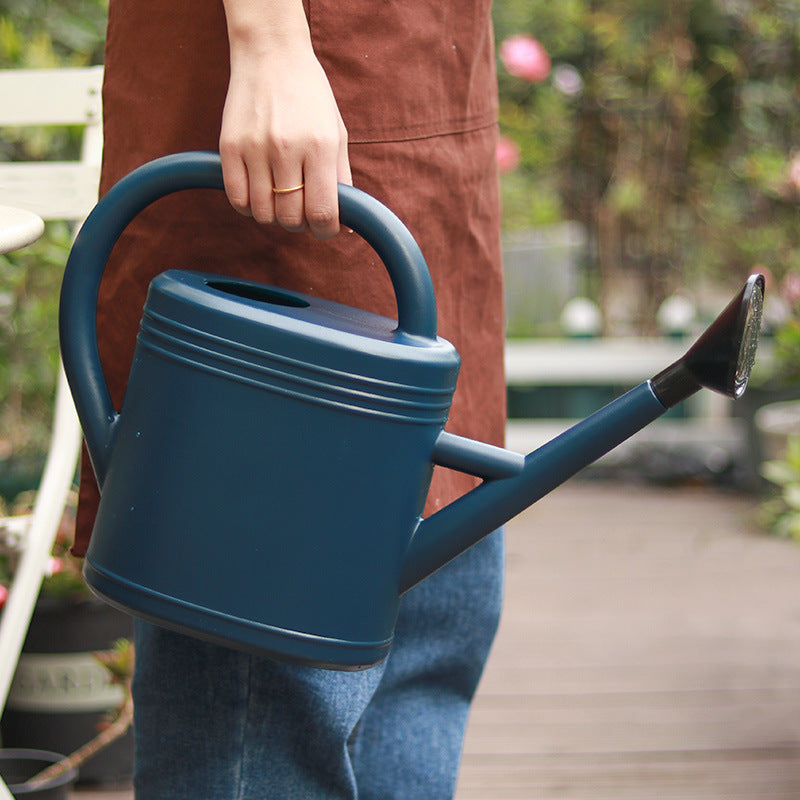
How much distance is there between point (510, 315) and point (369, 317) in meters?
3.51

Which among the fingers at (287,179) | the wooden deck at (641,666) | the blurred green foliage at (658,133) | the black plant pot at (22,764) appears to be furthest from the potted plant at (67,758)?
the blurred green foliage at (658,133)

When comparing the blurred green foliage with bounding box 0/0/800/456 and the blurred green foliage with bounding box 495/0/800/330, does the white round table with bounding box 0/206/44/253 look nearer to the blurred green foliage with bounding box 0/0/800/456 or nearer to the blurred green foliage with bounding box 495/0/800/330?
the blurred green foliage with bounding box 0/0/800/456

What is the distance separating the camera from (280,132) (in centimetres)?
65

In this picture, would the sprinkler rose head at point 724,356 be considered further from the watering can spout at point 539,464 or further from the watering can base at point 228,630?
the watering can base at point 228,630

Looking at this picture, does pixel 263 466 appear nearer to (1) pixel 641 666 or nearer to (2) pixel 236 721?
(2) pixel 236 721

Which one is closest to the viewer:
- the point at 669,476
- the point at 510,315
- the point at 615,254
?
the point at 669,476

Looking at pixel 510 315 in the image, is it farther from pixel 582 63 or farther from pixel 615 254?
pixel 582 63

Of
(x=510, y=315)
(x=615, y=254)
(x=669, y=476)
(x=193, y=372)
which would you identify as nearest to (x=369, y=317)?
(x=193, y=372)

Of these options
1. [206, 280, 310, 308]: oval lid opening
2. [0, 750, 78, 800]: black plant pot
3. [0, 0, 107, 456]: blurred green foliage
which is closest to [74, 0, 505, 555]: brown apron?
[206, 280, 310, 308]: oval lid opening

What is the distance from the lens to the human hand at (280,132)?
0.65 m

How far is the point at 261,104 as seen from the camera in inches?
25.8

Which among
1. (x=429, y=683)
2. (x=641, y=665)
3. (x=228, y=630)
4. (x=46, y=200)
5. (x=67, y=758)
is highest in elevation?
(x=46, y=200)

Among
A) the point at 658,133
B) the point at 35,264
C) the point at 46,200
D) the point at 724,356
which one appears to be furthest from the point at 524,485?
the point at 658,133

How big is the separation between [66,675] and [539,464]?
3.64 ft
